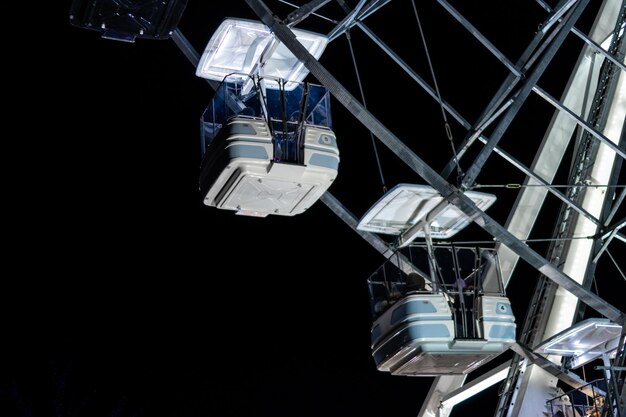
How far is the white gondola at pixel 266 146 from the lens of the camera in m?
11.0

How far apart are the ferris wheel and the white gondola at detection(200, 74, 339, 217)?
0.02m

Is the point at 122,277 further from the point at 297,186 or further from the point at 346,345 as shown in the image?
the point at 297,186

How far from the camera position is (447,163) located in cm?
1421

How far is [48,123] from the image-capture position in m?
17.9

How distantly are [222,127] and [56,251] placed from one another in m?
7.45

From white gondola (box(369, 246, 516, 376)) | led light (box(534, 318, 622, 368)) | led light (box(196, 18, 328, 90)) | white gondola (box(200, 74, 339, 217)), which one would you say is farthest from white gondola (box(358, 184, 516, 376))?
led light (box(196, 18, 328, 90))

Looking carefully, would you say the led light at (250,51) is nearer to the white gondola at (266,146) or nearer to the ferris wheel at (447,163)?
the ferris wheel at (447,163)

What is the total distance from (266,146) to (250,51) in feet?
8.19

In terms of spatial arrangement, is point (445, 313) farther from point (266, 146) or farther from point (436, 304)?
point (266, 146)

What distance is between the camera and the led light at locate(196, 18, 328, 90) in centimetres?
1273

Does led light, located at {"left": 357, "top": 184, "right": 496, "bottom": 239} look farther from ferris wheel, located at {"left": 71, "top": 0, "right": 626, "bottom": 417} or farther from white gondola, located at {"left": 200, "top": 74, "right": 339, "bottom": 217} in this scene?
white gondola, located at {"left": 200, "top": 74, "right": 339, "bottom": 217}

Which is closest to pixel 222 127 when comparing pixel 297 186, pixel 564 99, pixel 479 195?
pixel 297 186

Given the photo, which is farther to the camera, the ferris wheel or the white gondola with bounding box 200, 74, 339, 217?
the ferris wheel

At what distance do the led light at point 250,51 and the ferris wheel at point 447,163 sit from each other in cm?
2
